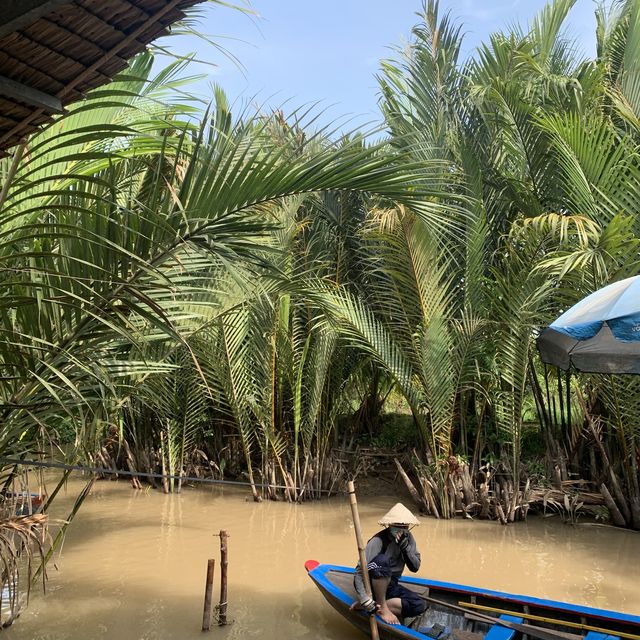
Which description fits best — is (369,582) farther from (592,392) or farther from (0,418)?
(592,392)

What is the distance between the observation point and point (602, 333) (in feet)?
15.0

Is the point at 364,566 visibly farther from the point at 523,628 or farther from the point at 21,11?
the point at 21,11

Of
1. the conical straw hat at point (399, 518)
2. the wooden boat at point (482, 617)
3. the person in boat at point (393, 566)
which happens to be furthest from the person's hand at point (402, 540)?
the wooden boat at point (482, 617)

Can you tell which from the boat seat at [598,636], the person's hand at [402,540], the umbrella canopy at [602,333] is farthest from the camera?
the person's hand at [402,540]

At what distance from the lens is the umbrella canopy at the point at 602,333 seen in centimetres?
369

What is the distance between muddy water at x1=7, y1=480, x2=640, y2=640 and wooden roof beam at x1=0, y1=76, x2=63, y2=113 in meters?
4.25

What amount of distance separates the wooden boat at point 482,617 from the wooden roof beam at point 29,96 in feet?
12.6

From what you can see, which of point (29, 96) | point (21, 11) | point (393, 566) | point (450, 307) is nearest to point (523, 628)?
point (393, 566)

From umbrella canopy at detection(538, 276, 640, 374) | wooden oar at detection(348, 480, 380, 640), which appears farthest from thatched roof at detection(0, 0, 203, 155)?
wooden oar at detection(348, 480, 380, 640)

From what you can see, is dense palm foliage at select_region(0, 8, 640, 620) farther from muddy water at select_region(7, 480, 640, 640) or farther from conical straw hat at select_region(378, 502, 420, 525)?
conical straw hat at select_region(378, 502, 420, 525)

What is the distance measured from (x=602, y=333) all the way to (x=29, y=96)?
11.9 feet

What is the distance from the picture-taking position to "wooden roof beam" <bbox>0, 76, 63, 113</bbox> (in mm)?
2367

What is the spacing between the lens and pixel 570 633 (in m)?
4.77

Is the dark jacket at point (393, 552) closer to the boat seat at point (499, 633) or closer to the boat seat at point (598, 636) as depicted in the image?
the boat seat at point (499, 633)
